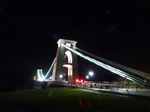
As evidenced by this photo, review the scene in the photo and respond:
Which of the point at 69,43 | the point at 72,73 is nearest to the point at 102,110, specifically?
the point at 72,73

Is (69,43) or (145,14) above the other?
(69,43)

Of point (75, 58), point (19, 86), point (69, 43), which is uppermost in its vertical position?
point (69, 43)

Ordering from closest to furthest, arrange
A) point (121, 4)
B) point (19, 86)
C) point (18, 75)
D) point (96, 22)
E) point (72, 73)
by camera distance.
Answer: point (121, 4) < point (96, 22) < point (72, 73) < point (19, 86) < point (18, 75)

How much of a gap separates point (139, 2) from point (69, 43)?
3120cm

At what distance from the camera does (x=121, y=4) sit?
15.2 ft

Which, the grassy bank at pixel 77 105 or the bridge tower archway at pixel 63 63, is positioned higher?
the bridge tower archway at pixel 63 63

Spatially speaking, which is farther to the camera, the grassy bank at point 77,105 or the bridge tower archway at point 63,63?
the bridge tower archway at point 63,63

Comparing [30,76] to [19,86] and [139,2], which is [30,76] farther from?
[139,2]

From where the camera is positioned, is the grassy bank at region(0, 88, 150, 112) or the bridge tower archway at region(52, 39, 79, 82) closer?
the grassy bank at region(0, 88, 150, 112)

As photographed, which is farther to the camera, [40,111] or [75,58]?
[75,58]

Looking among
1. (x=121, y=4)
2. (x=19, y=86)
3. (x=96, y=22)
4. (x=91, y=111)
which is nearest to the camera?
(x=121, y=4)

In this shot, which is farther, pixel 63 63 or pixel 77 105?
pixel 63 63

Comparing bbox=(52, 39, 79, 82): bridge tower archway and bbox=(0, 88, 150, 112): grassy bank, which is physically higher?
bbox=(52, 39, 79, 82): bridge tower archway

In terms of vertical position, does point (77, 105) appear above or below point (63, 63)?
below
